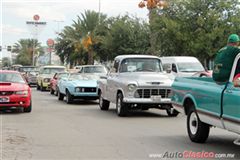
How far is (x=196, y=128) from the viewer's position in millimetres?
9695

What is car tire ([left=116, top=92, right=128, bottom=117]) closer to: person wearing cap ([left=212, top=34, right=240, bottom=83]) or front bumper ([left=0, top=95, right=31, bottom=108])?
front bumper ([left=0, top=95, right=31, bottom=108])

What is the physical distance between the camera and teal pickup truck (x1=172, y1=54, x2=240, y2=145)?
A: 786 centimetres

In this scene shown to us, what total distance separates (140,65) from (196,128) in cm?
629

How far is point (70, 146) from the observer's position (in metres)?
9.21

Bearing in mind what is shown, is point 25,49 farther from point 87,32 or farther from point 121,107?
point 121,107

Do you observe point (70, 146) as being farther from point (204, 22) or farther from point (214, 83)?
point (204, 22)

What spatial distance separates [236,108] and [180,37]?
30854 millimetres

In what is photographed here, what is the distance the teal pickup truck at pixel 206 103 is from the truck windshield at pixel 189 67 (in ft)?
49.7

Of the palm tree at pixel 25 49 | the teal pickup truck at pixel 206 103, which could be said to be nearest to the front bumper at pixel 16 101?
the teal pickup truck at pixel 206 103

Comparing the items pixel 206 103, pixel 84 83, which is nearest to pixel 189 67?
pixel 84 83

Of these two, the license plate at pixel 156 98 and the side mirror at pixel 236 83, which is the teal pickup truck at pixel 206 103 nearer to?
the side mirror at pixel 236 83

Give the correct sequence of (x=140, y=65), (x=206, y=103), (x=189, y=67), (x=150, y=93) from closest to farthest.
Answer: (x=206, y=103) → (x=150, y=93) → (x=140, y=65) → (x=189, y=67)

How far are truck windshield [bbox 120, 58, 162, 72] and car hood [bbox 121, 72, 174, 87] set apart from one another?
484 mm

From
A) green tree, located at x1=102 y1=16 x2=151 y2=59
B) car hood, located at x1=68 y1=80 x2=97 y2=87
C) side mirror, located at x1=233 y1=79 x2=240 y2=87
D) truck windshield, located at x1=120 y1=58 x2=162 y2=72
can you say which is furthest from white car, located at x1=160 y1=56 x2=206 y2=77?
green tree, located at x1=102 y1=16 x2=151 y2=59
